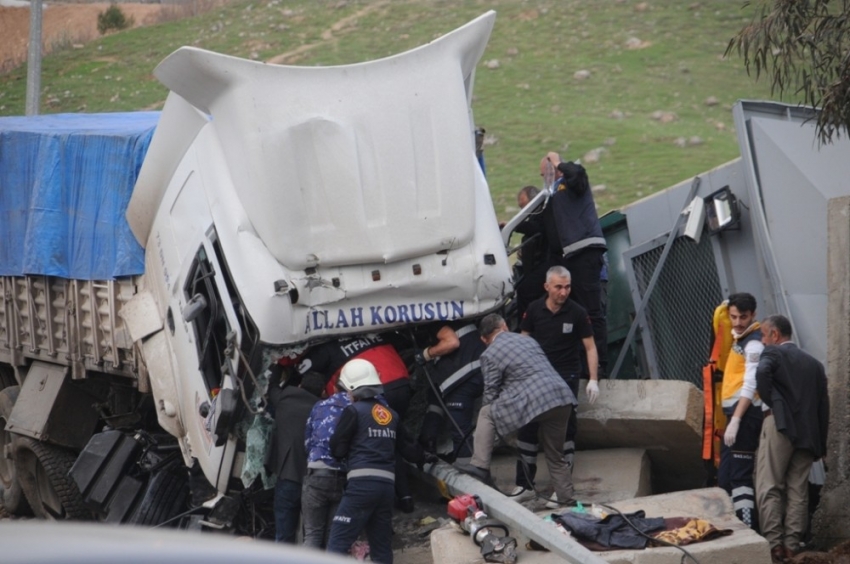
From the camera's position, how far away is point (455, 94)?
851 cm

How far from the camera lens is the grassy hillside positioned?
90.1 ft

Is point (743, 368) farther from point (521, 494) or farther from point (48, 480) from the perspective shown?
point (48, 480)

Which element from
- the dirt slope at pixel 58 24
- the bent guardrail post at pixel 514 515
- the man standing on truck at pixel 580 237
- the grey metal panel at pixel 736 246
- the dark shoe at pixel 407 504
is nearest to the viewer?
the bent guardrail post at pixel 514 515

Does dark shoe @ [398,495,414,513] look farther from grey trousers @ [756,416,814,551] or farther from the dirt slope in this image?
the dirt slope

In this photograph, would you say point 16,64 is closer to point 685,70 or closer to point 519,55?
point 519,55

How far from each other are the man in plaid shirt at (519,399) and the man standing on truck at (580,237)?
143 cm

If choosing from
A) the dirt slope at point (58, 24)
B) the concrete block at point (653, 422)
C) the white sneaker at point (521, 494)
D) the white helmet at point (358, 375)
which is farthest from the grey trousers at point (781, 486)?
the dirt slope at point (58, 24)

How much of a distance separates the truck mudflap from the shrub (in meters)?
34.2

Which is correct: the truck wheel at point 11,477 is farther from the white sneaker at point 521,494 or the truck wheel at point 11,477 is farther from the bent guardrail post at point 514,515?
the white sneaker at point 521,494

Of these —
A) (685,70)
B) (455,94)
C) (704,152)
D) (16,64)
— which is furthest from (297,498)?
(16,64)

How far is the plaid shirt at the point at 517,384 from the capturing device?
8258mm

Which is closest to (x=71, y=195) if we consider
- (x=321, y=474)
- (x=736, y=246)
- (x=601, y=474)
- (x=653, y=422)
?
(x=321, y=474)

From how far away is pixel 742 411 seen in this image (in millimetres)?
8430

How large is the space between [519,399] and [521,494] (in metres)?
0.69
